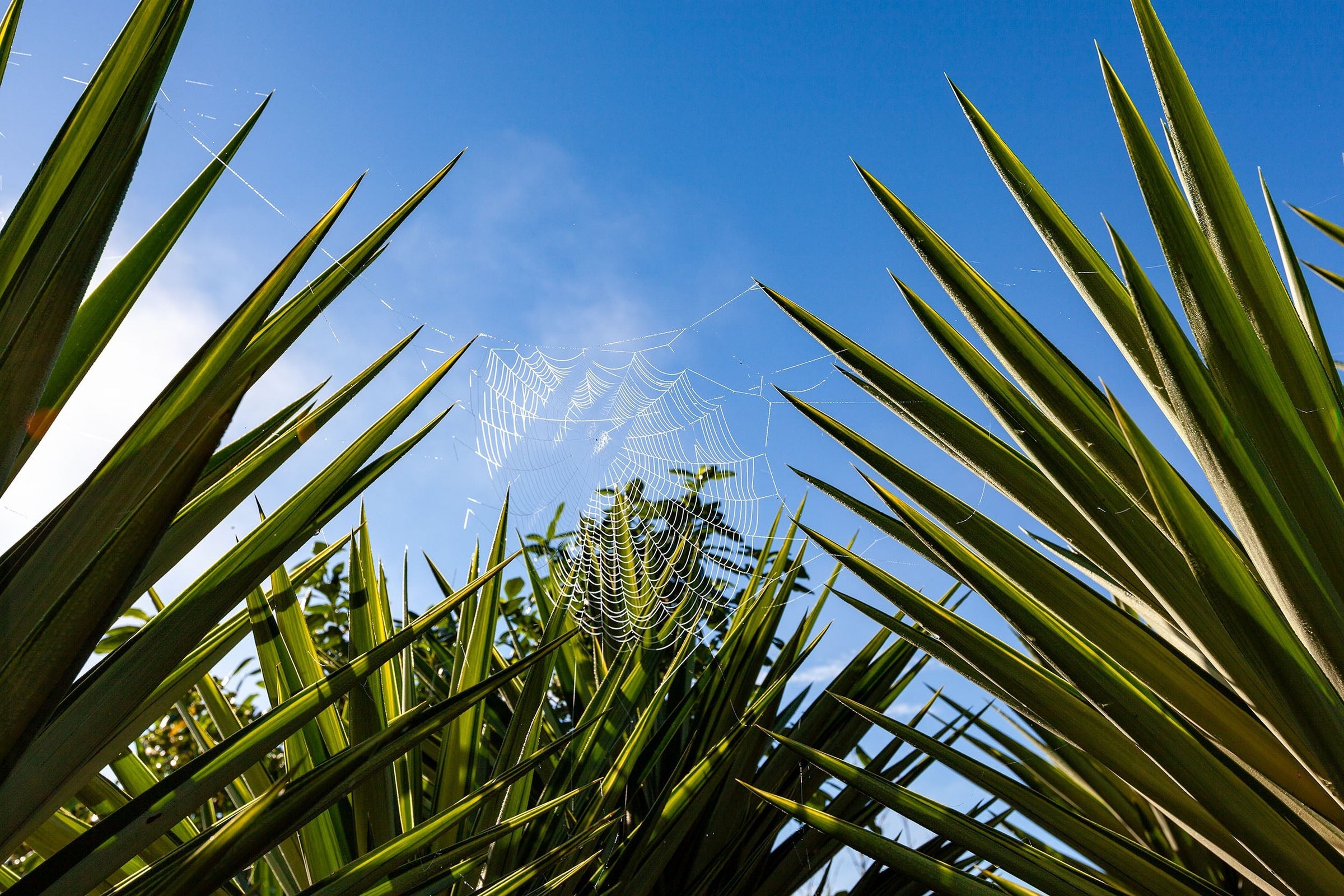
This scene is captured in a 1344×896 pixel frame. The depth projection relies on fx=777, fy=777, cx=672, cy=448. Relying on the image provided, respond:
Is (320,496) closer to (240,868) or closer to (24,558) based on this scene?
(24,558)

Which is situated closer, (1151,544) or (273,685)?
(1151,544)

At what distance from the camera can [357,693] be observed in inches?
66.6

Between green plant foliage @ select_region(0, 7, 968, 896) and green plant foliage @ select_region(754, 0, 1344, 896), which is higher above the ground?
green plant foliage @ select_region(754, 0, 1344, 896)

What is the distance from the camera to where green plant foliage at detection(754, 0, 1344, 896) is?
86cm

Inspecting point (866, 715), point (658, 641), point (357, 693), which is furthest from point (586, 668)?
point (866, 715)

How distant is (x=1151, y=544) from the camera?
3.38ft

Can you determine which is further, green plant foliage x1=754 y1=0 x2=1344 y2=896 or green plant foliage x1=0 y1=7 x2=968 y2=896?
green plant foliage x1=754 y1=0 x2=1344 y2=896

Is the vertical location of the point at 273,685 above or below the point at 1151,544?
below

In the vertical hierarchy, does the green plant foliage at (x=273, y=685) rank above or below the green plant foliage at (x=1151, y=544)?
below

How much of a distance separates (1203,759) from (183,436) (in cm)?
124

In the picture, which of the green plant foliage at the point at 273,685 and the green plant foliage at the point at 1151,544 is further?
the green plant foliage at the point at 1151,544

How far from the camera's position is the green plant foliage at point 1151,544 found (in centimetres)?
86

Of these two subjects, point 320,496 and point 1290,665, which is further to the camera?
point 320,496

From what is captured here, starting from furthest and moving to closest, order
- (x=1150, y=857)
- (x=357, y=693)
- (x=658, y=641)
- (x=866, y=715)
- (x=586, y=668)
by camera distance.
Answer: (x=586, y=668) < (x=658, y=641) < (x=357, y=693) < (x=866, y=715) < (x=1150, y=857)
